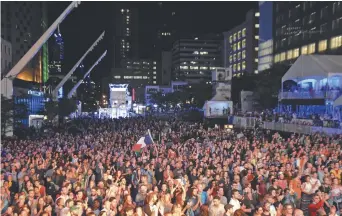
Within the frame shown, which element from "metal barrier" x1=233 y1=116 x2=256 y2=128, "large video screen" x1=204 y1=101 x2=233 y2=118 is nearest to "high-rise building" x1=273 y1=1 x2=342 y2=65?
"large video screen" x1=204 y1=101 x2=233 y2=118

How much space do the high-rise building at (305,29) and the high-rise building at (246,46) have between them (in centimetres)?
2774

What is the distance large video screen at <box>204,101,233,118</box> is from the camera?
49.8 m

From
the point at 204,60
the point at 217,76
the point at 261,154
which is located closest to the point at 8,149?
the point at 261,154

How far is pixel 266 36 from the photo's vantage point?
87750 mm

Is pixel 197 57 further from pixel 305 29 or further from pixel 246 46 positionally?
pixel 305 29

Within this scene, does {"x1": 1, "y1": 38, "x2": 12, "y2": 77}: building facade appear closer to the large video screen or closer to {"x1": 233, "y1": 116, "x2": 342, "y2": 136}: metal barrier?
the large video screen

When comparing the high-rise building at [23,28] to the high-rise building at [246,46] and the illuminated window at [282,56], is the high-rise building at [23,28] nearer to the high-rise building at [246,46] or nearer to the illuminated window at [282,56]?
the high-rise building at [246,46]

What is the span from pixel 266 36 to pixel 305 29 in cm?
1867

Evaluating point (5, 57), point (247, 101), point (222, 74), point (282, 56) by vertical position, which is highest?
point (282, 56)

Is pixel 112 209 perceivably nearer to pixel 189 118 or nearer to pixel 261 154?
pixel 261 154

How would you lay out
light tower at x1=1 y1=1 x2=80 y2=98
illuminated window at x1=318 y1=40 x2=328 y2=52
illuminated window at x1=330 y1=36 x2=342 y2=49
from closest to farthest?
1. light tower at x1=1 y1=1 x2=80 y2=98
2. illuminated window at x1=330 y1=36 x2=342 y2=49
3. illuminated window at x1=318 y1=40 x2=328 y2=52

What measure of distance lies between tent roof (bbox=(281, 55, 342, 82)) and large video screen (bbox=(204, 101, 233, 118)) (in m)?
7.40

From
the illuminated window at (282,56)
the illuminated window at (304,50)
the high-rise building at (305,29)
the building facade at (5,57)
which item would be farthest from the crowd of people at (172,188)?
the illuminated window at (282,56)

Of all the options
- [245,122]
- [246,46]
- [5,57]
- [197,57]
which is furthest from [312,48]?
[197,57]
